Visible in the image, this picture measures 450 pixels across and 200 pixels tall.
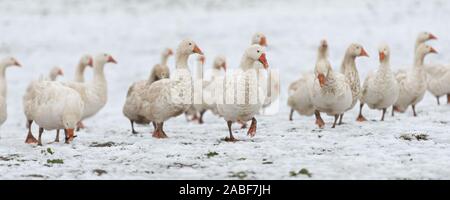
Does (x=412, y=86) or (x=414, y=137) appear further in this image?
(x=412, y=86)

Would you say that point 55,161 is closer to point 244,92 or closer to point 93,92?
point 244,92

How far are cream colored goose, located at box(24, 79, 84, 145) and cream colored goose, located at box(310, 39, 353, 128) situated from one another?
4715 millimetres

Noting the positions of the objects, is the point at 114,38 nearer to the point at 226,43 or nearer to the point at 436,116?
the point at 226,43

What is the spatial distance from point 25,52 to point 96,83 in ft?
61.8

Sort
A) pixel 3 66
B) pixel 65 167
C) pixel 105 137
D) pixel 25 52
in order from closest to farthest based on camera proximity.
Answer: pixel 65 167 → pixel 105 137 → pixel 3 66 → pixel 25 52

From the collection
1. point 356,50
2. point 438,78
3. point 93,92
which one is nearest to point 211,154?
point 356,50

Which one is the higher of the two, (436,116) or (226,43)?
(226,43)

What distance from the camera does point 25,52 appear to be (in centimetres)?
3238

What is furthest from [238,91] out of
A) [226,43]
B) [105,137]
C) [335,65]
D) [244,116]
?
[226,43]

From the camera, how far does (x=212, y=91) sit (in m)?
15.6

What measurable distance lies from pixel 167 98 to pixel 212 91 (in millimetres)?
3564

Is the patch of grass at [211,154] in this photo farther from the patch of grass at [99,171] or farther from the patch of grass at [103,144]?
the patch of grass at [103,144]

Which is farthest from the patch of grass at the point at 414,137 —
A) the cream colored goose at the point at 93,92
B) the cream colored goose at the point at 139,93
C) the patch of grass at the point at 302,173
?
the cream colored goose at the point at 93,92

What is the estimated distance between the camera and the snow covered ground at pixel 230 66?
362 inches
